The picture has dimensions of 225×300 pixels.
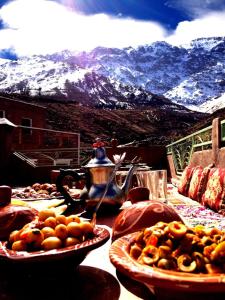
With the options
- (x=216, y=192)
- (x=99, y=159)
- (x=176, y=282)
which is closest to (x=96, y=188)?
(x=99, y=159)

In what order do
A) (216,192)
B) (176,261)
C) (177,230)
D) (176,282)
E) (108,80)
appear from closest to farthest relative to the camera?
(176,282) < (176,261) < (177,230) < (216,192) < (108,80)

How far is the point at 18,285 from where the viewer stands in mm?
1198

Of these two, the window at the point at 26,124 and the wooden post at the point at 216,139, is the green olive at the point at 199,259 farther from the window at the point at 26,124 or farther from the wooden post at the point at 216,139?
the window at the point at 26,124

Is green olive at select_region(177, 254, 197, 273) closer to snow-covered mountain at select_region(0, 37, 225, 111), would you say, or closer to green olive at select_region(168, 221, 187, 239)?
green olive at select_region(168, 221, 187, 239)

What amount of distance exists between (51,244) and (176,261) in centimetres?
43

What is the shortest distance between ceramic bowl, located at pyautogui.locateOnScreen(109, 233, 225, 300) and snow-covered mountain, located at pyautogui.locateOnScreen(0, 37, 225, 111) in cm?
5014

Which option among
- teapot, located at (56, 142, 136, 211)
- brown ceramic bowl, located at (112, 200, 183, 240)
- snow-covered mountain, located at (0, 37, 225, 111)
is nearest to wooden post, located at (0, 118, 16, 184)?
teapot, located at (56, 142, 136, 211)

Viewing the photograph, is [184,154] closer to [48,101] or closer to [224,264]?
[224,264]

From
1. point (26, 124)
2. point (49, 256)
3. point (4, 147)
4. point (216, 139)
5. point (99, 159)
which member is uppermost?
point (26, 124)

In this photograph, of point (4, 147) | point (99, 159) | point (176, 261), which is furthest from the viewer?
point (4, 147)

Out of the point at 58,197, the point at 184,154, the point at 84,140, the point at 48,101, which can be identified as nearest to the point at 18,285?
the point at 58,197

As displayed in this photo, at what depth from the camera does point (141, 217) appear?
1511 millimetres

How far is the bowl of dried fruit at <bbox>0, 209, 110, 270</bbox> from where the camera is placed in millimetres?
1097

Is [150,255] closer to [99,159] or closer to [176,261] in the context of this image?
[176,261]
